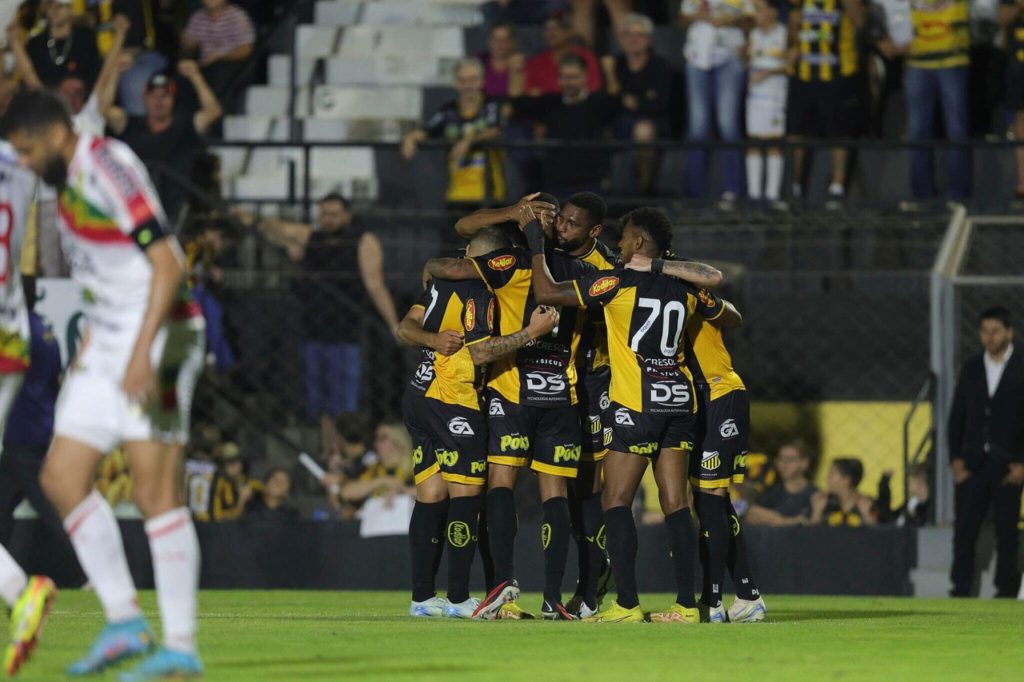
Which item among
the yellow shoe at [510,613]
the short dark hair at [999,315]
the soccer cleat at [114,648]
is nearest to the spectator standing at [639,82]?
the short dark hair at [999,315]

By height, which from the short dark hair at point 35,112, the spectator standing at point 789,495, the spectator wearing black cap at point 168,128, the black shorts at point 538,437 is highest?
the short dark hair at point 35,112

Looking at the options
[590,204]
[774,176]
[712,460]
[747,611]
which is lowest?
[747,611]

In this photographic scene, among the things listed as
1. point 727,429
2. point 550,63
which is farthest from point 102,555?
point 550,63

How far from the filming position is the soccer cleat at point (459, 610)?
1007 cm

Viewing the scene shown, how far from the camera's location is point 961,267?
1545 cm

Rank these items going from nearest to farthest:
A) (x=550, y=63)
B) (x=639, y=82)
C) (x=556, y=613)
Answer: (x=556, y=613) → (x=639, y=82) → (x=550, y=63)

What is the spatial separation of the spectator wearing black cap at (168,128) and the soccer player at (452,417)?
22.0 feet

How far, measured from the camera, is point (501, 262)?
1020 centimetres

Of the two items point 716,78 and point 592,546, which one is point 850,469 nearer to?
point 716,78

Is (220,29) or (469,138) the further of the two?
(220,29)

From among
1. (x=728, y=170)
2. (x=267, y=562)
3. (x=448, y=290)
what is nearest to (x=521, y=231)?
(x=448, y=290)

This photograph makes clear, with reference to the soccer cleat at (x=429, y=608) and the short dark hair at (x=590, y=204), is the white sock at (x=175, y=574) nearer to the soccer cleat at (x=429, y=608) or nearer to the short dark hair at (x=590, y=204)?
the soccer cleat at (x=429, y=608)

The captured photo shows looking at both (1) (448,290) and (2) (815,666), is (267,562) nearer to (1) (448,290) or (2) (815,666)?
(1) (448,290)

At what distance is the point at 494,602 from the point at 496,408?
103 centimetres
